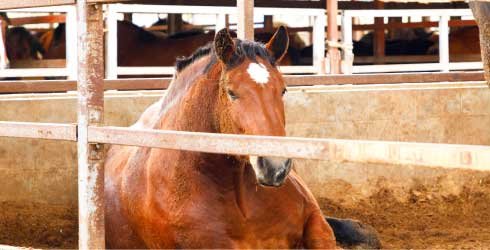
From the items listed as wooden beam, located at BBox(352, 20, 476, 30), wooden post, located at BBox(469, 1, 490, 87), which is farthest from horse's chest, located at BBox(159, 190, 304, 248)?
wooden beam, located at BBox(352, 20, 476, 30)

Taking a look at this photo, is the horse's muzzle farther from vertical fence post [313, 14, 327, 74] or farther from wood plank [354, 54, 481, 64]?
wood plank [354, 54, 481, 64]

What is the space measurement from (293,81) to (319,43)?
843 millimetres

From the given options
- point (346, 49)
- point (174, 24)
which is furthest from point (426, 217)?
point (174, 24)

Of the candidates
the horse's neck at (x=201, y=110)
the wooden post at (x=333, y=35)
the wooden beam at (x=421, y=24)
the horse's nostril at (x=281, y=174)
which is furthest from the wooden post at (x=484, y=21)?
the wooden beam at (x=421, y=24)

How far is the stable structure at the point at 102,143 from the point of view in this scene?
2475mm

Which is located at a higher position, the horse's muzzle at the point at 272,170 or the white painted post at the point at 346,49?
the white painted post at the point at 346,49

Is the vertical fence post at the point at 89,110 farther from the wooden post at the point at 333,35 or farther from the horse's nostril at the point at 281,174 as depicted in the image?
the wooden post at the point at 333,35

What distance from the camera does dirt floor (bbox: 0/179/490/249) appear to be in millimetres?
6398

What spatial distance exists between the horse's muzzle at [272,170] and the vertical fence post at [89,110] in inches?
27.7

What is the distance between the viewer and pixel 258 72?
4.41 meters

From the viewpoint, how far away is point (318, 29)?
318 inches

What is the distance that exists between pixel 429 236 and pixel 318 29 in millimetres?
2372

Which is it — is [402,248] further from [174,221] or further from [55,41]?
[55,41]

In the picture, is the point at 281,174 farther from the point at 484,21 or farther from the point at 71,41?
the point at 71,41
